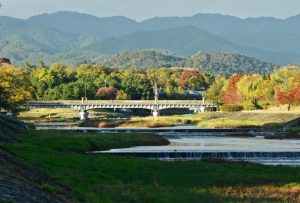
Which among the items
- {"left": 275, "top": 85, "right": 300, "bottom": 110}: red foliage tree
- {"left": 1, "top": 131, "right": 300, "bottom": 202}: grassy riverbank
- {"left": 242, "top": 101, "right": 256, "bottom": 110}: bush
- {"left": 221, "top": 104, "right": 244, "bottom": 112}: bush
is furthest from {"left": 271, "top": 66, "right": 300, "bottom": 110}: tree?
{"left": 1, "top": 131, "right": 300, "bottom": 202}: grassy riverbank

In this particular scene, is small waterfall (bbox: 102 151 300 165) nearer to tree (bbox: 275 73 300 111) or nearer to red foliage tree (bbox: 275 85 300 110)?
red foliage tree (bbox: 275 85 300 110)

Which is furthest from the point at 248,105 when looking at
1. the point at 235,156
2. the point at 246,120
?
the point at 235,156

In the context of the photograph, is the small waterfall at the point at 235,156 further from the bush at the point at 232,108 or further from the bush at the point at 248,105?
the bush at the point at 248,105

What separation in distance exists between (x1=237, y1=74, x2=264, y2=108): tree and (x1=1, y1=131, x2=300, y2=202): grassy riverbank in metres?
128

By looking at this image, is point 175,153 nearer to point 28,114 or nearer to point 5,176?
point 5,176

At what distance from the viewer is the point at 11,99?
5103 inches

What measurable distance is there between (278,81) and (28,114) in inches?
2583

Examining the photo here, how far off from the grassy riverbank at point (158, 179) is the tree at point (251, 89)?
421ft

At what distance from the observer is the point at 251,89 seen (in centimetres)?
18575

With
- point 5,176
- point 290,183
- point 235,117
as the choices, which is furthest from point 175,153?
point 235,117

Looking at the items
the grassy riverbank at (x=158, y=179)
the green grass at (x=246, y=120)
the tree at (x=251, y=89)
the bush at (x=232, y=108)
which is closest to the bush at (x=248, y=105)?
the bush at (x=232, y=108)

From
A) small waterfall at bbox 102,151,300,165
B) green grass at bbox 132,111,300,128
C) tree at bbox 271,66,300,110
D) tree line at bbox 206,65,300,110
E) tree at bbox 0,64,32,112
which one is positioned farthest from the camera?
tree line at bbox 206,65,300,110

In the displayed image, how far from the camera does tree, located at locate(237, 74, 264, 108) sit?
18200 cm

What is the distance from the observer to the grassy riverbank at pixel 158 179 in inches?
1430
